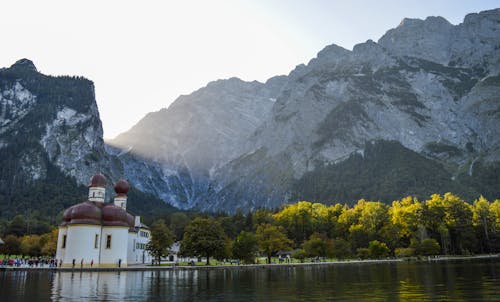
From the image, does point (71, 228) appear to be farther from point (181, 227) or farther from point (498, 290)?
point (181, 227)

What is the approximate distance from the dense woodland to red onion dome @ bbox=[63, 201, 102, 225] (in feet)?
34.6

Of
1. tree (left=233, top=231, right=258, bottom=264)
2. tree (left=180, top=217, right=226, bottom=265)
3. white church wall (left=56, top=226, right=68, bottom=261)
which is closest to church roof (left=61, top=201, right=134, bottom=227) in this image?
white church wall (left=56, top=226, right=68, bottom=261)

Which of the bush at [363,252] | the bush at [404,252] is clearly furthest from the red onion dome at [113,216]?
the bush at [404,252]

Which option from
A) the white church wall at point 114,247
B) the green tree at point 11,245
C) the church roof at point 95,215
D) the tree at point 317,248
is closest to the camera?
the church roof at point 95,215

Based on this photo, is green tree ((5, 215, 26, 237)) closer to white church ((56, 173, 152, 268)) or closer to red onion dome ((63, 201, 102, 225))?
white church ((56, 173, 152, 268))

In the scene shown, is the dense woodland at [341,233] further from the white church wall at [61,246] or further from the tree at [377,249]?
the white church wall at [61,246]

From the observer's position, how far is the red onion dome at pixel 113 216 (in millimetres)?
75062

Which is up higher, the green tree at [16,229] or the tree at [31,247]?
the green tree at [16,229]

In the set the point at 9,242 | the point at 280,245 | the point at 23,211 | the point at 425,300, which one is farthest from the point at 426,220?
the point at 23,211

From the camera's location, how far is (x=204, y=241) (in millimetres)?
77812

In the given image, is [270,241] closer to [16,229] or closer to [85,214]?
[85,214]

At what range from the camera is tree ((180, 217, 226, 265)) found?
78.3 m

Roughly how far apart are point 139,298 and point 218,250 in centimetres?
5221

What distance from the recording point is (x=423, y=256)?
106 metres
